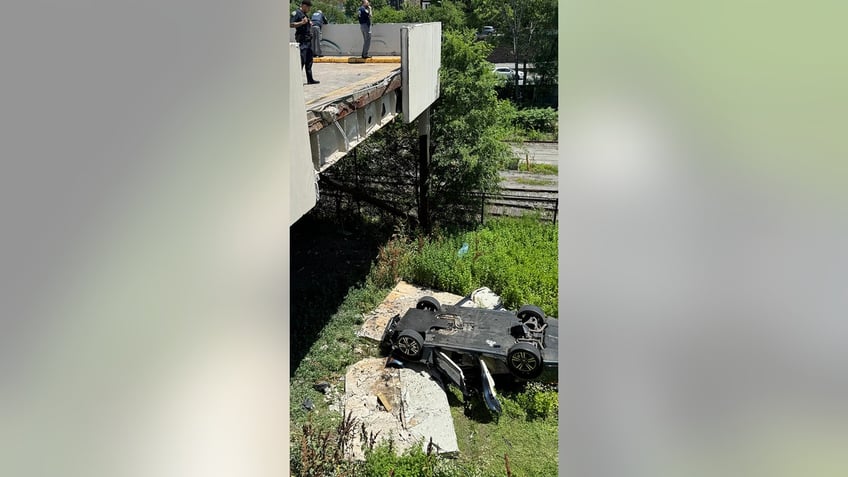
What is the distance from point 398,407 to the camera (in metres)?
9.30

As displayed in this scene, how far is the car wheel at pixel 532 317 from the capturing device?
35.8 ft

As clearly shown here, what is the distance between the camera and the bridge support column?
16594mm

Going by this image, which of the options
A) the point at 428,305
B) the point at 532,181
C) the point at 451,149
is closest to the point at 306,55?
the point at 428,305

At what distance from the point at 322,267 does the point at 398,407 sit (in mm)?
5486

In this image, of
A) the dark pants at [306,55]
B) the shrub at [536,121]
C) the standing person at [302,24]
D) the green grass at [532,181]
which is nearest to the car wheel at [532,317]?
the dark pants at [306,55]

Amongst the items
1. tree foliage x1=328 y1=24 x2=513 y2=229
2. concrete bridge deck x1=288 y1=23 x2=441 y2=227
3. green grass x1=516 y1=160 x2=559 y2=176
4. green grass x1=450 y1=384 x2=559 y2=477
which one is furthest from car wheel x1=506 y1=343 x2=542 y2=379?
green grass x1=516 y1=160 x2=559 y2=176

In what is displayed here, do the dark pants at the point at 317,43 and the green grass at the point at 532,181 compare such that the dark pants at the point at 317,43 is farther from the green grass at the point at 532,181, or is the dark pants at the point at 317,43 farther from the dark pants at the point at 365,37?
the green grass at the point at 532,181

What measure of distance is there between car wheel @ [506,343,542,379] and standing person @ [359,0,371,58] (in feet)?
24.1

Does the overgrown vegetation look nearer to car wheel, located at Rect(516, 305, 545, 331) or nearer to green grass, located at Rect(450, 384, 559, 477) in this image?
green grass, located at Rect(450, 384, 559, 477)

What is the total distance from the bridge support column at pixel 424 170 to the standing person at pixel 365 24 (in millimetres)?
2234
